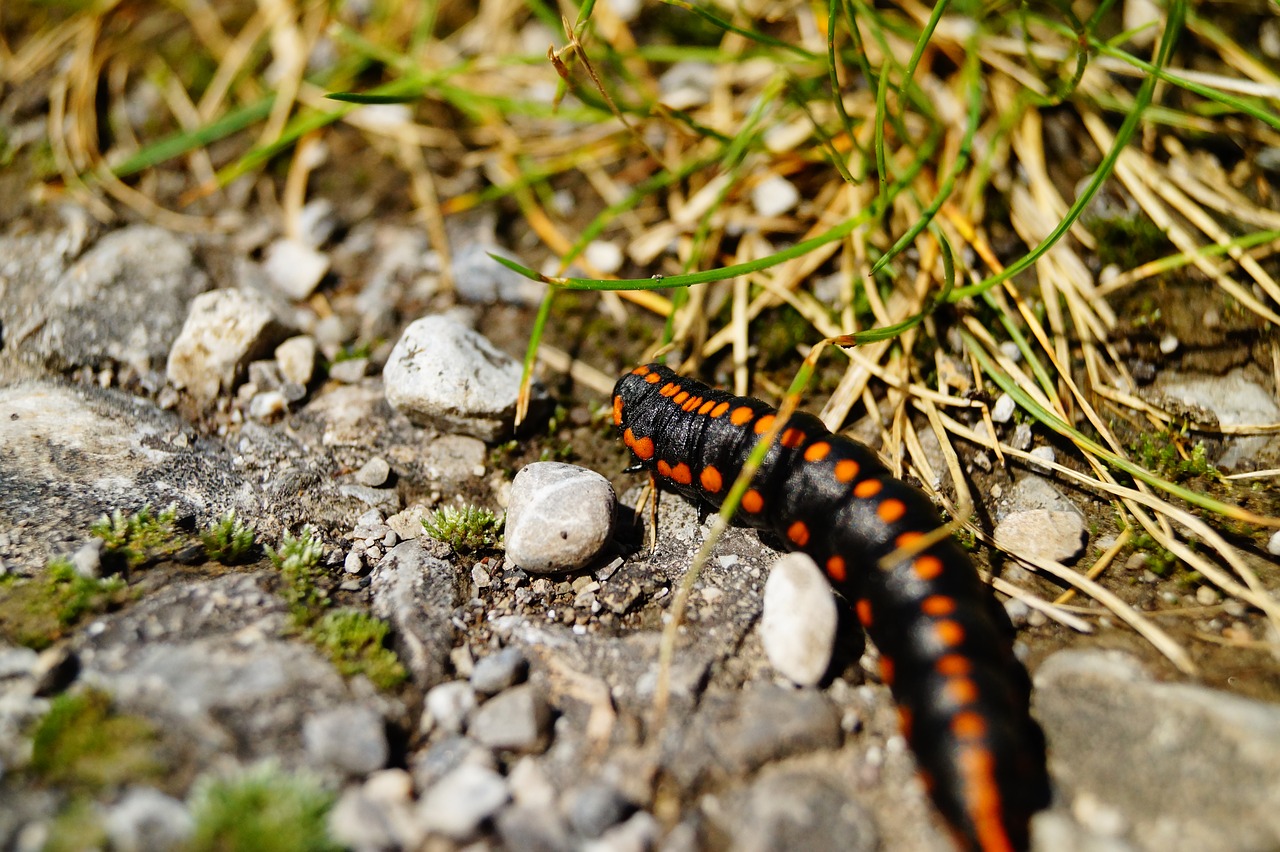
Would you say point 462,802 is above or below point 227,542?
below

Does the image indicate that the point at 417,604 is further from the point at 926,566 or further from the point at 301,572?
the point at 926,566

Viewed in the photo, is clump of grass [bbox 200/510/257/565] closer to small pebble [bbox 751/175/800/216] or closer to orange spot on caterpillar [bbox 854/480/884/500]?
orange spot on caterpillar [bbox 854/480/884/500]

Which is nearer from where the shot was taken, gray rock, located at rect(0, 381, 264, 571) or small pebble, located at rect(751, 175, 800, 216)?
gray rock, located at rect(0, 381, 264, 571)

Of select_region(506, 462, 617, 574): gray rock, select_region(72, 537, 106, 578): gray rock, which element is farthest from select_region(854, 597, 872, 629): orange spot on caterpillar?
select_region(72, 537, 106, 578): gray rock

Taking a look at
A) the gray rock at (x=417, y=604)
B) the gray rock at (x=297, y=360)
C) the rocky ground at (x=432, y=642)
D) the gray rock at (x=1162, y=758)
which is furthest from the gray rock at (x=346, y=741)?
the gray rock at (x=1162, y=758)

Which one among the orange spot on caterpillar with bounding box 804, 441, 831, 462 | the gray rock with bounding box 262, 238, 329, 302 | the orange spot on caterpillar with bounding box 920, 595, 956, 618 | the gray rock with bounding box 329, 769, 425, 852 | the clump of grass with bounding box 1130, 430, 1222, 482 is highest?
the gray rock with bounding box 262, 238, 329, 302

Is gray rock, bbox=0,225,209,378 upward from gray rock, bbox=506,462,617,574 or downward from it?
upward

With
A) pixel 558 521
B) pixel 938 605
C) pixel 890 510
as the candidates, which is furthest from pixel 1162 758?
pixel 558 521

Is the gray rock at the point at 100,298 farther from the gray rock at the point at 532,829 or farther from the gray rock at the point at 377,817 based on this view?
the gray rock at the point at 532,829
